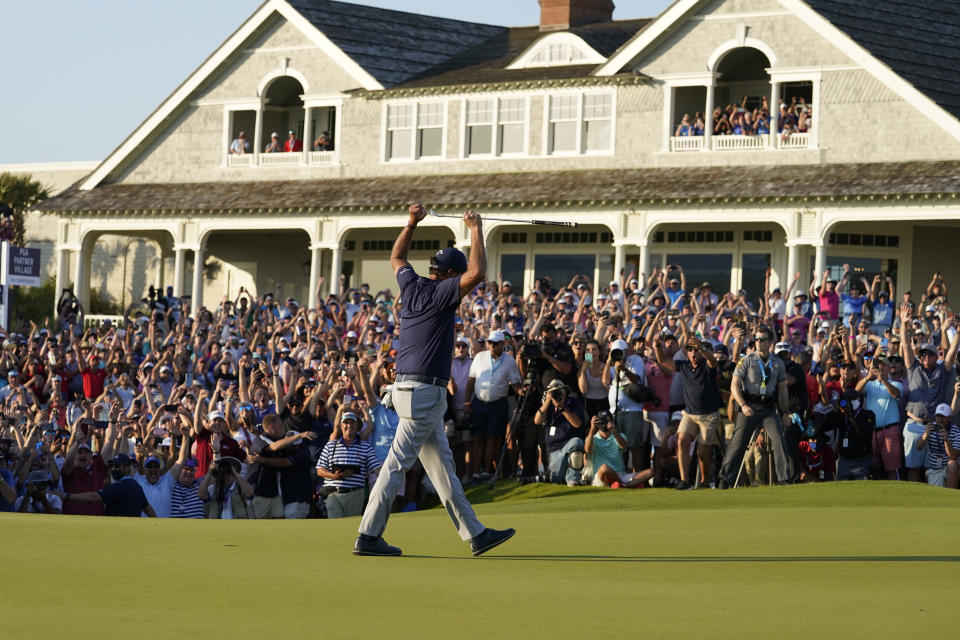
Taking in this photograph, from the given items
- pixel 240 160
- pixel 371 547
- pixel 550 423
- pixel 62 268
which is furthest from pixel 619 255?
pixel 371 547

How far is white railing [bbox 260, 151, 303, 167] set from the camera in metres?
37.5

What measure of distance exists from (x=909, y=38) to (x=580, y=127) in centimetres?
727

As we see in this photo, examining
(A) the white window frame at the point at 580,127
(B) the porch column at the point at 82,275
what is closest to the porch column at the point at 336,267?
(A) the white window frame at the point at 580,127

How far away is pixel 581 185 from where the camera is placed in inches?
1272

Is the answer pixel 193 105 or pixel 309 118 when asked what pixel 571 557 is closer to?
pixel 309 118

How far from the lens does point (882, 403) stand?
55.4 ft

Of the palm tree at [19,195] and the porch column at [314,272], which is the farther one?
the palm tree at [19,195]

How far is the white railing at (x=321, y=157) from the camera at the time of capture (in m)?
36.9

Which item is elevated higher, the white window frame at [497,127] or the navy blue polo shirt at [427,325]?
the white window frame at [497,127]

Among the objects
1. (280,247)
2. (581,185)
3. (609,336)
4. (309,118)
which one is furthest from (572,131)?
(609,336)

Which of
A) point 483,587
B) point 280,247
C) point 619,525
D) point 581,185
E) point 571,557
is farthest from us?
point 280,247

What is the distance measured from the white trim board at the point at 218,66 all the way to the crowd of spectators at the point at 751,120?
829cm

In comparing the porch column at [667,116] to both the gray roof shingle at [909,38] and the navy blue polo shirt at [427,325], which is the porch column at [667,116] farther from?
the navy blue polo shirt at [427,325]

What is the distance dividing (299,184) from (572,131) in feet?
25.0
